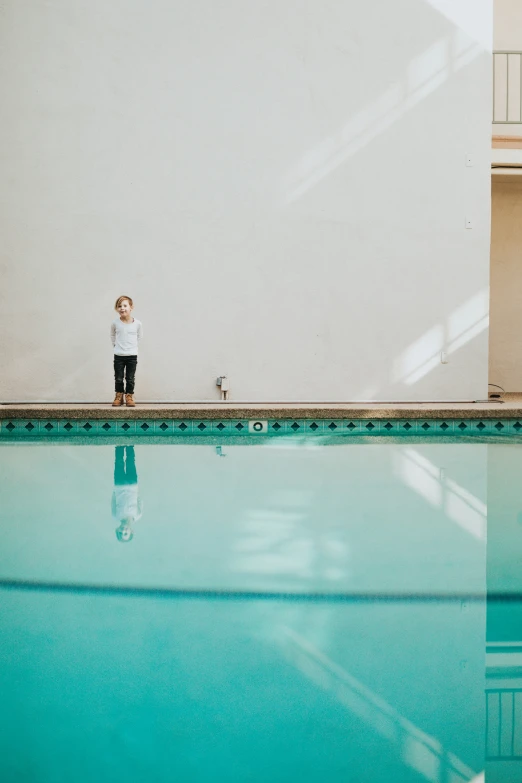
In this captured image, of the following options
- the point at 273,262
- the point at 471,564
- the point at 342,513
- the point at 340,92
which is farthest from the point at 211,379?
the point at 471,564

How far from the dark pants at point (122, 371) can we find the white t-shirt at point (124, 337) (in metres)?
0.05

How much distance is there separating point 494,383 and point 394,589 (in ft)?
24.1

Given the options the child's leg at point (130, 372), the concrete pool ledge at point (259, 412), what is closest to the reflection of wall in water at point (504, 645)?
the concrete pool ledge at point (259, 412)

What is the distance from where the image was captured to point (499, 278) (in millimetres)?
9727

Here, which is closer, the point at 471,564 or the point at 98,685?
the point at 98,685

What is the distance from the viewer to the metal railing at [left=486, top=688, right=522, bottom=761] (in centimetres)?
172

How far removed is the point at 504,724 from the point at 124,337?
6012mm

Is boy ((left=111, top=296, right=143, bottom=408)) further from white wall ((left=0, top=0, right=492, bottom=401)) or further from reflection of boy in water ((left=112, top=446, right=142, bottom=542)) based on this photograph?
reflection of boy in water ((left=112, top=446, right=142, bottom=542))

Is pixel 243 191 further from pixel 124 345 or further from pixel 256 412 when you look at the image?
pixel 256 412

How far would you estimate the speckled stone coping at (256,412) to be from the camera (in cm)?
685

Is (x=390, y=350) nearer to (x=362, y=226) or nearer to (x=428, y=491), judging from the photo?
(x=362, y=226)

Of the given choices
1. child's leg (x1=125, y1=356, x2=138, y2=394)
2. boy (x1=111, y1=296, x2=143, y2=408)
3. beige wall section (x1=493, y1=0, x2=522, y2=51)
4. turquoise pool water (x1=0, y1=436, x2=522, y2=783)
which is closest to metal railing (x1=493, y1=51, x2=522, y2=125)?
beige wall section (x1=493, y1=0, x2=522, y2=51)

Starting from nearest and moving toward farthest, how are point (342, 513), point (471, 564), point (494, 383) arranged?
point (471, 564)
point (342, 513)
point (494, 383)

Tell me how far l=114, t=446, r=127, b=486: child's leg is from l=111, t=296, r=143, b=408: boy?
1264mm
